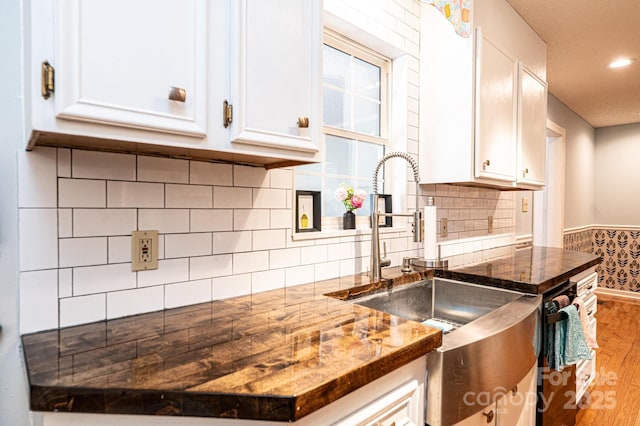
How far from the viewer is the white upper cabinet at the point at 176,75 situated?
0.73 m

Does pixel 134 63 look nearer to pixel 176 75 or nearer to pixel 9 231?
Result: pixel 176 75

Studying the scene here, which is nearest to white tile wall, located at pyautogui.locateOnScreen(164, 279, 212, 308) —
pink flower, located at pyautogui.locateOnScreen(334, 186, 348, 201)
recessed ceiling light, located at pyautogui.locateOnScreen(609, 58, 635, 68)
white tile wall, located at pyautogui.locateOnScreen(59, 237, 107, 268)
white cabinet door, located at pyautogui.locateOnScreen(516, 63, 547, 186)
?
white tile wall, located at pyautogui.locateOnScreen(59, 237, 107, 268)

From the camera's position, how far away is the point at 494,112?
2.21m

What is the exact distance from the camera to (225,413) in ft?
2.14


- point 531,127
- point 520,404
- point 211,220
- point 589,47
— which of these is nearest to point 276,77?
point 211,220

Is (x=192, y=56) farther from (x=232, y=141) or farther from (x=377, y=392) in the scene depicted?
(x=377, y=392)

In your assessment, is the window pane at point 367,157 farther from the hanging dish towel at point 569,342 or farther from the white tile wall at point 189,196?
the hanging dish towel at point 569,342

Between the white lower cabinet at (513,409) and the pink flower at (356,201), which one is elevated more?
the pink flower at (356,201)

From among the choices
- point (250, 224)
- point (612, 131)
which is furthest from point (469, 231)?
point (612, 131)

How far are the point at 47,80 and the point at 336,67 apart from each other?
1437mm

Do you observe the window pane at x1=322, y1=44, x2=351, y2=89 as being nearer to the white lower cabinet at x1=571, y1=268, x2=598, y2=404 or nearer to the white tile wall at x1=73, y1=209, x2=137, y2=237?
the white tile wall at x1=73, y1=209, x2=137, y2=237

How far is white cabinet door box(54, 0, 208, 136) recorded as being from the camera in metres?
0.74

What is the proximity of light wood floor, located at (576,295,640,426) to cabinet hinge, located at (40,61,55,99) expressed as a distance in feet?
9.91

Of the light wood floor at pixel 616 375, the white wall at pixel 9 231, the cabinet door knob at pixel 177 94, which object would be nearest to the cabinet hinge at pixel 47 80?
the cabinet door knob at pixel 177 94
